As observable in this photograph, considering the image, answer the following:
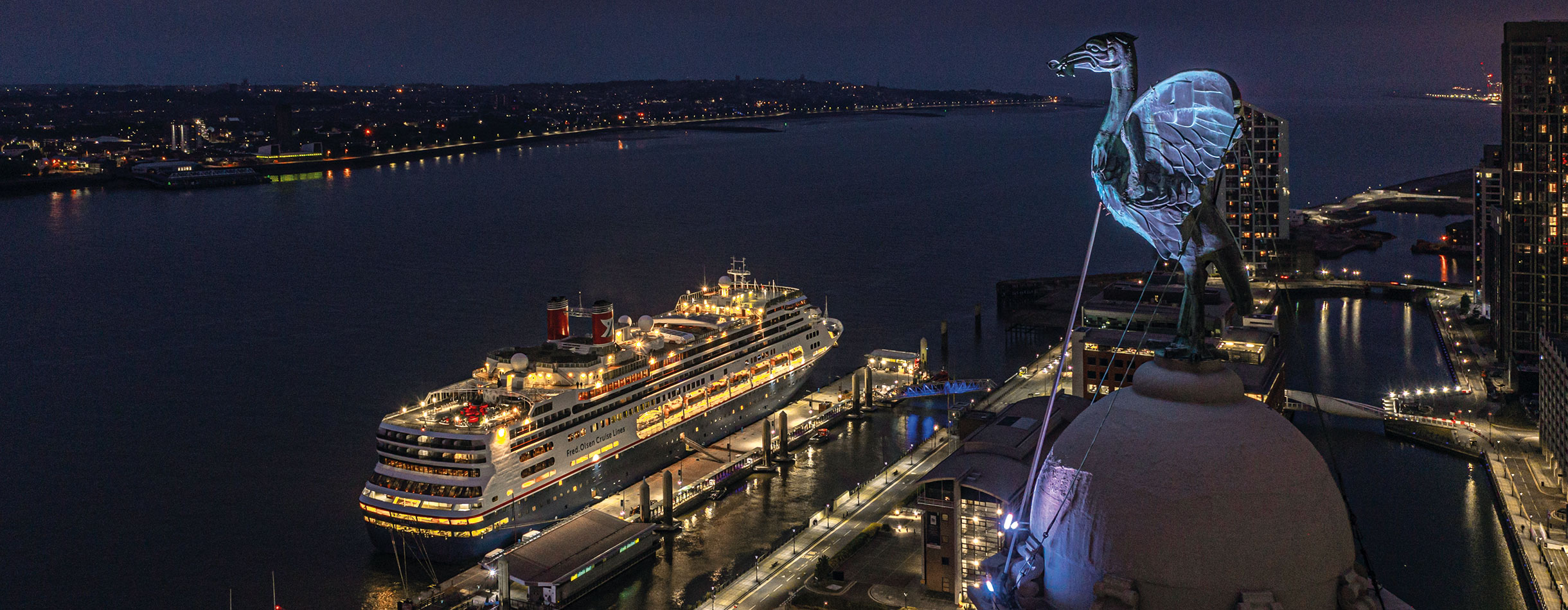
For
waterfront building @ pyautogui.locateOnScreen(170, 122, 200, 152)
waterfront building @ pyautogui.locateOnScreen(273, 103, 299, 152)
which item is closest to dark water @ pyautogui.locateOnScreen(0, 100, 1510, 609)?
waterfront building @ pyautogui.locateOnScreen(273, 103, 299, 152)

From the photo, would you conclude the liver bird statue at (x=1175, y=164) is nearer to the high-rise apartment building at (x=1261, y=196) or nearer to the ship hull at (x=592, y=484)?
the ship hull at (x=592, y=484)

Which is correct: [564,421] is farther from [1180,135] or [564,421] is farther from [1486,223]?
[1486,223]

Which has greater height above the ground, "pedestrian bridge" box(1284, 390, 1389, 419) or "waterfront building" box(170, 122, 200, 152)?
"waterfront building" box(170, 122, 200, 152)

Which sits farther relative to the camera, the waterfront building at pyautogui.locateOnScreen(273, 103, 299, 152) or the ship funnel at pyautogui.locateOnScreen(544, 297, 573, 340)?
the waterfront building at pyautogui.locateOnScreen(273, 103, 299, 152)

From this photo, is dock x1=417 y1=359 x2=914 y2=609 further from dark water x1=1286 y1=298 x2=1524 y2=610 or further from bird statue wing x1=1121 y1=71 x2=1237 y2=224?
bird statue wing x1=1121 y1=71 x2=1237 y2=224

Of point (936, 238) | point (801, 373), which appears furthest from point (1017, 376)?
point (936, 238)

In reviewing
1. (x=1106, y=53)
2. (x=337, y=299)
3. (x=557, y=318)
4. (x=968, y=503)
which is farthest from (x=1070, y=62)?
(x=337, y=299)
